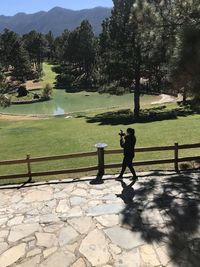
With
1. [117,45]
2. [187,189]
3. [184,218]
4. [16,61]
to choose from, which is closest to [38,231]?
[184,218]

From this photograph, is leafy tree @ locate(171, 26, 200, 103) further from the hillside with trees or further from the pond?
the pond

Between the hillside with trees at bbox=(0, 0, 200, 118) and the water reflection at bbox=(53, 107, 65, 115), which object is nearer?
the hillside with trees at bbox=(0, 0, 200, 118)

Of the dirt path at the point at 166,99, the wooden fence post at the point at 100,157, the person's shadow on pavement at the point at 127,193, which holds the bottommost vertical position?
the dirt path at the point at 166,99

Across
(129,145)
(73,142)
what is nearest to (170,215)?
(129,145)

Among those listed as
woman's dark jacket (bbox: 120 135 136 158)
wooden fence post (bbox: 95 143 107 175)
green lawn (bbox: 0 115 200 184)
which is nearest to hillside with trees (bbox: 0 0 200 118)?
woman's dark jacket (bbox: 120 135 136 158)

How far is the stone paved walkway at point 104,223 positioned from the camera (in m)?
8.29

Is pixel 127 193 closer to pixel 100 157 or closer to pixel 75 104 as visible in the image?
pixel 100 157

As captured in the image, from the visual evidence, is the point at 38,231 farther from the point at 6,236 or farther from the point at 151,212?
the point at 151,212

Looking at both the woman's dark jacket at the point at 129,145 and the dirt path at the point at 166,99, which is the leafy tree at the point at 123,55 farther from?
the woman's dark jacket at the point at 129,145

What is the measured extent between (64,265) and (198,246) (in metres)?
2.96

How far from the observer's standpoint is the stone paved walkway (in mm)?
8289

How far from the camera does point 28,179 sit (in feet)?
45.0

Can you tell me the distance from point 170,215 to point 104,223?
1737 mm

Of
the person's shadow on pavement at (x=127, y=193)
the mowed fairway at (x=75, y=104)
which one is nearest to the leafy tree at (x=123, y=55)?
the mowed fairway at (x=75, y=104)
